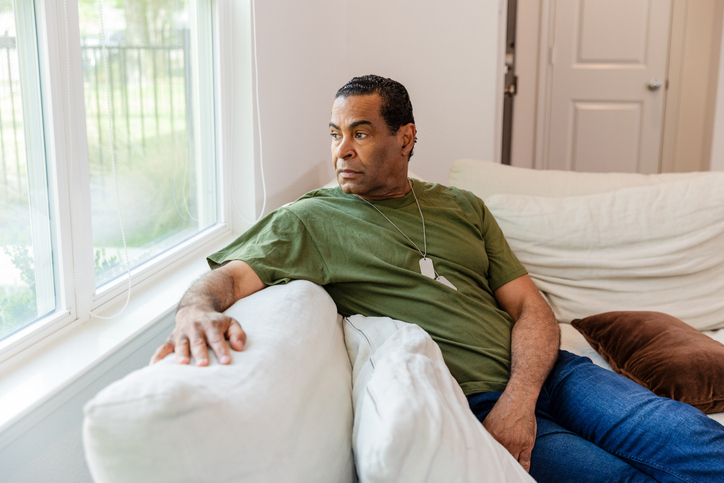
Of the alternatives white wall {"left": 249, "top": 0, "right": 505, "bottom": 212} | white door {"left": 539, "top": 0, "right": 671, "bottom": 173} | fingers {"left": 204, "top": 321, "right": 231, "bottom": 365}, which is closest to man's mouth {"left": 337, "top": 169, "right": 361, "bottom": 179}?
fingers {"left": 204, "top": 321, "right": 231, "bottom": 365}

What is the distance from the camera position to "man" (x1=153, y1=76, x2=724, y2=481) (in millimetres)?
1121

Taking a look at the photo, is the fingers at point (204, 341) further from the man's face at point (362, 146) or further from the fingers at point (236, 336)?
the man's face at point (362, 146)

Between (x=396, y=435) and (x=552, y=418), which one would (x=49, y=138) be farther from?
(x=552, y=418)

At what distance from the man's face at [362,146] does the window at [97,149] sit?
464 millimetres

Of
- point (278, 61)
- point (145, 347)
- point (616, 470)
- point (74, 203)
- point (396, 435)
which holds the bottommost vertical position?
point (616, 470)

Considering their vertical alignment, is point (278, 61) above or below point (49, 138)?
above

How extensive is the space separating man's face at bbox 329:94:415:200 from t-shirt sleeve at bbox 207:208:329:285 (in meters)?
0.18

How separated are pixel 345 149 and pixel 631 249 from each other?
856 millimetres

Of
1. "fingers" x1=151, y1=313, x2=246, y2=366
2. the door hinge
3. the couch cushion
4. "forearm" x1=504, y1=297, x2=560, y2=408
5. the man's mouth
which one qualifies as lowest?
"forearm" x1=504, y1=297, x2=560, y2=408

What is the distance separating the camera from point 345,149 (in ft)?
4.94

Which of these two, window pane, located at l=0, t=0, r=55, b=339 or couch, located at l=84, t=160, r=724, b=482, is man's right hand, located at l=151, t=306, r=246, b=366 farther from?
window pane, located at l=0, t=0, r=55, b=339

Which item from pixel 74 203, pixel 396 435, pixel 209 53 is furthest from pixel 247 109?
pixel 396 435

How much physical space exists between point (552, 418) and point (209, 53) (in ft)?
4.32

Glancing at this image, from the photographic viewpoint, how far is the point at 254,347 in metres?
0.92
